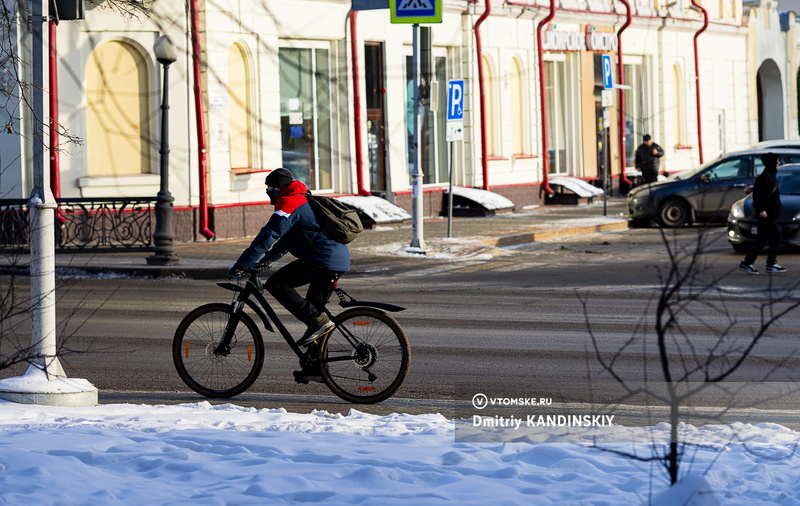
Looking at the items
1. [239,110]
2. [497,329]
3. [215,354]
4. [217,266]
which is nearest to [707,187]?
[239,110]

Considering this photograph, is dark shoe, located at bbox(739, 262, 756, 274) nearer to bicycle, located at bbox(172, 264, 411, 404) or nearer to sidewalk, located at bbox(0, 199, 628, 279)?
sidewalk, located at bbox(0, 199, 628, 279)

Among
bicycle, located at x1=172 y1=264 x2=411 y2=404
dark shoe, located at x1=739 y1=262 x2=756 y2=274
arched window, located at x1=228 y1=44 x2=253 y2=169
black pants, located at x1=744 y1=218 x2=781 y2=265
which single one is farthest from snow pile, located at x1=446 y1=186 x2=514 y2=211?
bicycle, located at x1=172 y1=264 x2=411 y2=404

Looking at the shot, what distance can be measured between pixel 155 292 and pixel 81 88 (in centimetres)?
737

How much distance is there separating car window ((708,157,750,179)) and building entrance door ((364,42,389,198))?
6799mm

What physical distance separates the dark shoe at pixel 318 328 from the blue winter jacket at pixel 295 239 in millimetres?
367

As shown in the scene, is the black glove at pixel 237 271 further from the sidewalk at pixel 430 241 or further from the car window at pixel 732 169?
the car window at pixel 732 169

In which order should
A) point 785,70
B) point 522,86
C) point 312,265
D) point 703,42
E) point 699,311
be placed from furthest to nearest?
point 785,70
point 703,42
point 522,86
point 699,311
point 312,265

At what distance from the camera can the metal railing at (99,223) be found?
68.9ft

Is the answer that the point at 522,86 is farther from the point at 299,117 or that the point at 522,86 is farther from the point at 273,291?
the point at 273,291

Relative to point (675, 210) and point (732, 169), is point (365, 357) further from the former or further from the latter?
point (675, 210)

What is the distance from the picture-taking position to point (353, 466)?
6.21 metres

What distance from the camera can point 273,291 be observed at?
910cm

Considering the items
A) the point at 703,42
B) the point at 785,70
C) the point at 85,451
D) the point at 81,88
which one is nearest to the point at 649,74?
the point at 703,42

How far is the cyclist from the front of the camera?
352 inches
